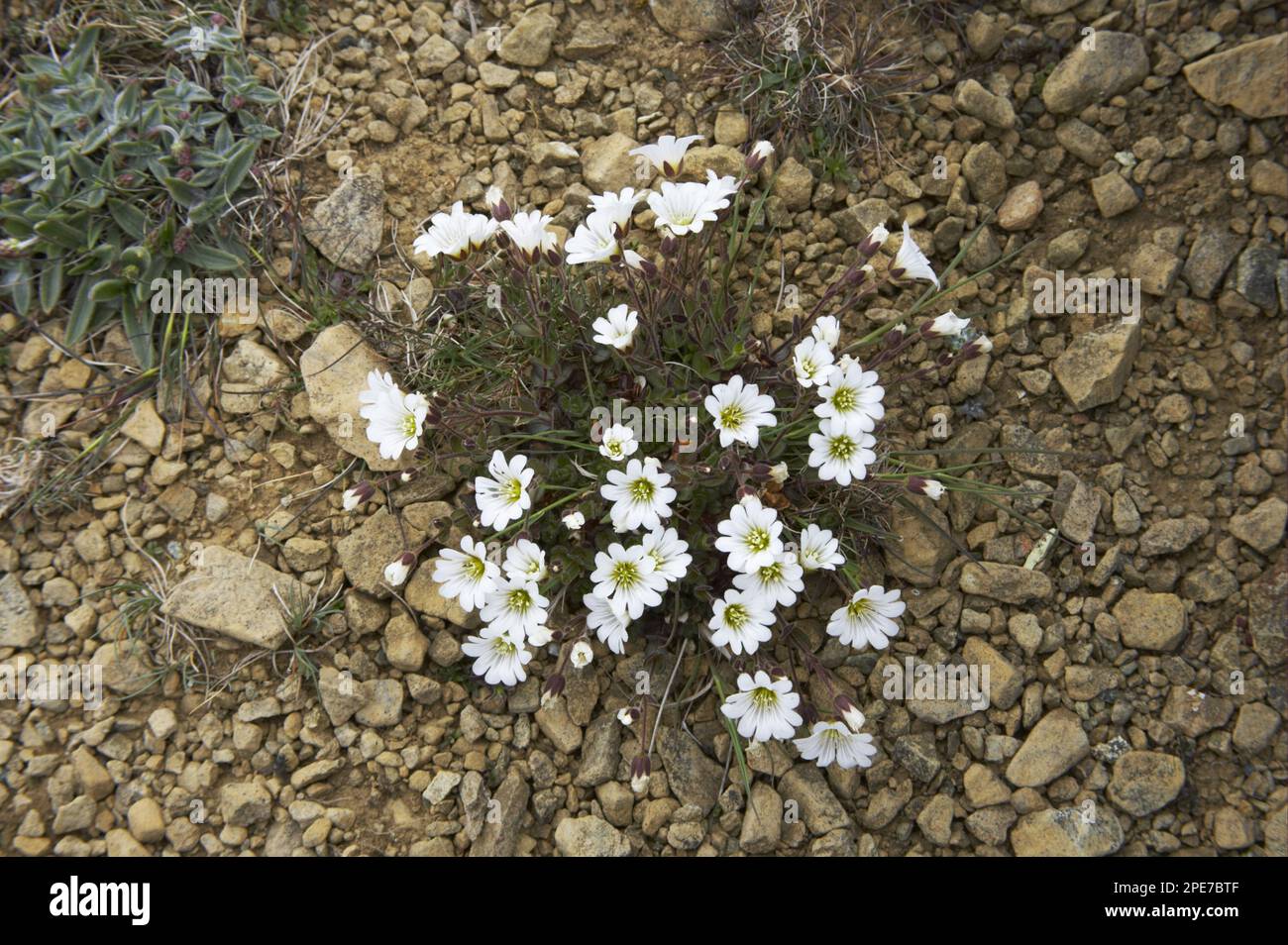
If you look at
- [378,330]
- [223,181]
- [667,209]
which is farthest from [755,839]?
[223,181]

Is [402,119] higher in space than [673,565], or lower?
higher

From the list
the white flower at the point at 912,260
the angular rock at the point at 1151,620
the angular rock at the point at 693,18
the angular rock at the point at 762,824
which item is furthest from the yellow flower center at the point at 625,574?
the angular rock at the point at 693,18

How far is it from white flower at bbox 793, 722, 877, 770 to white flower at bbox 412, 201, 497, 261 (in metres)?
1.75

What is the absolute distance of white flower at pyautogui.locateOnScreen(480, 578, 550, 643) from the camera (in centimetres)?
262

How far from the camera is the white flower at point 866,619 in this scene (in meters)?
2.63

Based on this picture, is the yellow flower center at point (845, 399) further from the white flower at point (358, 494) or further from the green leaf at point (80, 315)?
the green leaf at point (80, 315)

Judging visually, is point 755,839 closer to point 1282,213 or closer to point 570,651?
point 570,651

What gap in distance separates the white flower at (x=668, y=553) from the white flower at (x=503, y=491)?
355 mm

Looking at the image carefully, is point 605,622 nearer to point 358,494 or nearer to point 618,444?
point 618,444

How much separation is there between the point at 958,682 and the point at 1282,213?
75.2 inches

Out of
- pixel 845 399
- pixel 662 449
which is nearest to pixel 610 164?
pixel 662 449

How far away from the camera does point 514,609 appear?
2.70 meters

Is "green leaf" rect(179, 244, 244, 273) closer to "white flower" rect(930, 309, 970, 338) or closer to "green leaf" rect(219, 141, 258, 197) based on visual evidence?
"green leaf" rect(219, 141, 258, 197)

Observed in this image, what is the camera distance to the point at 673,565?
262 centimetres
